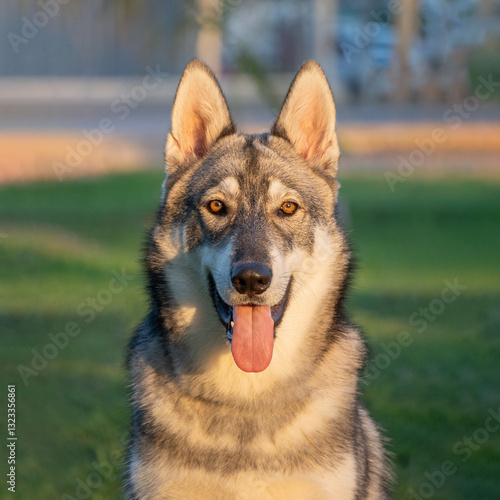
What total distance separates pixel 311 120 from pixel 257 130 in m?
11.4

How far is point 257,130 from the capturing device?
51.9 feet

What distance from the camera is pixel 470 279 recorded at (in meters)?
10.8

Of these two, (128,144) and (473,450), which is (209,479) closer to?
(473,450)

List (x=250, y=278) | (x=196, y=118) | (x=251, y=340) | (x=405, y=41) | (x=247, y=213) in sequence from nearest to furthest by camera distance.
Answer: (x=250, y=278)
(x=251, y=340)
(x=247, y=213)
(x=196, y=118)
(x=405, y=41)

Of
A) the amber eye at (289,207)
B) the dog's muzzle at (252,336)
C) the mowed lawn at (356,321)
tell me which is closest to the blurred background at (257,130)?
the mowed lawn at (356,321)

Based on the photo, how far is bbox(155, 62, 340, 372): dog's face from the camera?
392 cm

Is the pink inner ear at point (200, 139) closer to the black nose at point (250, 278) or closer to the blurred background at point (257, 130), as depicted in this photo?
the blurred background at point (257, 130)

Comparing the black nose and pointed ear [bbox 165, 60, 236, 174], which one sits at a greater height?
pointed ear [bbox 165, 60, 236, 174]

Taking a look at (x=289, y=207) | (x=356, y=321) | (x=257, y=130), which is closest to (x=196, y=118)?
(x=289, y=207)

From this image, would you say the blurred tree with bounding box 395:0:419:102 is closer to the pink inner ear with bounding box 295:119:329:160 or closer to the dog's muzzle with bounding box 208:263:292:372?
the pink inner ear with bounding box 295:119:329:160

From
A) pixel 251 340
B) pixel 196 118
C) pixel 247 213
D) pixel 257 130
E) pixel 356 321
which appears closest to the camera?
pixel 251 340

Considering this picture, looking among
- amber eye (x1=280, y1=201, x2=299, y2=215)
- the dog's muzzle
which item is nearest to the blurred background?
amber eye (x1=280, y1=201, x2=299, y2=215)

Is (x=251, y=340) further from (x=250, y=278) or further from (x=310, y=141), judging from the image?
(x=310, y=141)

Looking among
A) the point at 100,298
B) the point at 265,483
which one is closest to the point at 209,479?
the point at 265,483
